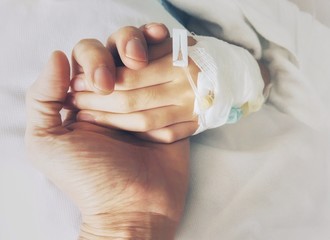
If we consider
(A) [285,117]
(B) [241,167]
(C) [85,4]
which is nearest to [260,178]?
(B) [241,167]

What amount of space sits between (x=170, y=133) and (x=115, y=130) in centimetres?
8

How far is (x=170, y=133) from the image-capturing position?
58cm

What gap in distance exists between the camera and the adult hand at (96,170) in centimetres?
50

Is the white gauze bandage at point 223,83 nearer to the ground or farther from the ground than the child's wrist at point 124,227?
farther from the ground

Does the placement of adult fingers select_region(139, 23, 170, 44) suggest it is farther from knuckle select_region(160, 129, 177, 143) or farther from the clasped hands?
knuckle select_region(160, 129, 177, 143)

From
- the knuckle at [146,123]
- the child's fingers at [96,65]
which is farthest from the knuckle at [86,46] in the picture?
the knuckle at [146,123]

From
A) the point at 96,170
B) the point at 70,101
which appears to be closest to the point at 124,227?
the point at 96,170

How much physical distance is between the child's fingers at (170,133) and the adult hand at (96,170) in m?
0.03

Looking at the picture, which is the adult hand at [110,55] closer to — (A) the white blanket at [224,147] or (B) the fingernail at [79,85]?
(B) the fingernail at [79,85]

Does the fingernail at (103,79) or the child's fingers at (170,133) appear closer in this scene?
the fingernail at (103,79)

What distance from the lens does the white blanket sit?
62 centimetres

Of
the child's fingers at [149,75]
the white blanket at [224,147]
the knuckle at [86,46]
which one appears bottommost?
the white blanket at [224,147]

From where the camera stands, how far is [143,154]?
1.85ft

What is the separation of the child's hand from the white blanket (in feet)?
0.36
